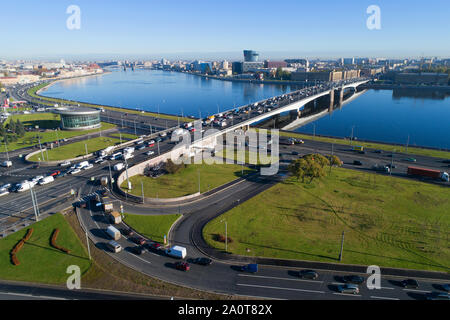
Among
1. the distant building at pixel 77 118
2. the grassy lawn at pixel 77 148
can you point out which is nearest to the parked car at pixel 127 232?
the grassy lawn at pixel 77 148

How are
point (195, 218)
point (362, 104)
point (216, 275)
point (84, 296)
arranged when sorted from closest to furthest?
point (84, 296) → point (216, 275) → point (195, 218) → point (362, 104)

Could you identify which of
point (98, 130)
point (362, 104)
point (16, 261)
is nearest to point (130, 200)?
point (16, 261)

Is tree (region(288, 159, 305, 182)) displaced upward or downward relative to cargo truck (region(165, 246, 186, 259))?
upward

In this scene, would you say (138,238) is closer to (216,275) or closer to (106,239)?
(106,239)

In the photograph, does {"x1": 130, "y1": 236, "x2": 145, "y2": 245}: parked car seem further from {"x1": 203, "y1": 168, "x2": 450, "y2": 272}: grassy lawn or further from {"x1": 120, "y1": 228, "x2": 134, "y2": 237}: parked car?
{"x1": 203, "y1": 168, "x2": 450, "y2": 272}: grassy lawn

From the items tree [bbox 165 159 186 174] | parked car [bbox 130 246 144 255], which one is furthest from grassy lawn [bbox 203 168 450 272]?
tree [bbox 165 159 186 174]

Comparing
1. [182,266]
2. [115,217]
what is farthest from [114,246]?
[182,266]
